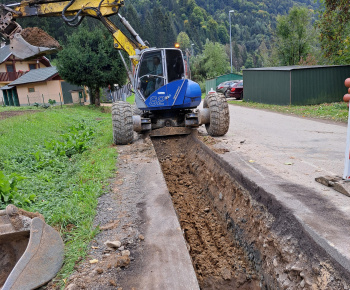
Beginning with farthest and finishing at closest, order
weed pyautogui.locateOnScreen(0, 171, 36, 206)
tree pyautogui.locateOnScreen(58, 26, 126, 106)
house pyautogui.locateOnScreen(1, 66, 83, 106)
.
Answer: house pyautogui.locateOnScreen(1, 66, 83, 106)
tree pyautogui.locateOnScreen(58, 26, 126, 106)
weed pyautogui.locateOnScreen(0, 171, 36, 206)

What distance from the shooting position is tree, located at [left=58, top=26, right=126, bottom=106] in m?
23.4

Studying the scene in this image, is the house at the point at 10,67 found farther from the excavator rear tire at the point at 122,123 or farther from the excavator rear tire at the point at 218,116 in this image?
the excavator rear tire at the point at 218,116

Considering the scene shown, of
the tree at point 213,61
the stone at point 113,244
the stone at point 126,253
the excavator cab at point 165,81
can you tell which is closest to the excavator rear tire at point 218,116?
the excavator cab at point 165,81

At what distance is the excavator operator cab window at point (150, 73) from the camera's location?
8.74 metres

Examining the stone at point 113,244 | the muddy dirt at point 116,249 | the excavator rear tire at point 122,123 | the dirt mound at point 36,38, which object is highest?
the dirt mound at point 36,38

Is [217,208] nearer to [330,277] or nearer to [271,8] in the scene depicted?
[330,277]

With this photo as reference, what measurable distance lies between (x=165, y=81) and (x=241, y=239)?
5221mm

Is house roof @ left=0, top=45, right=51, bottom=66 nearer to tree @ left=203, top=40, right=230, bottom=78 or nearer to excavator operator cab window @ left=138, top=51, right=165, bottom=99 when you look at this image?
tree @ left=203, top=40, right=230, bottom=78

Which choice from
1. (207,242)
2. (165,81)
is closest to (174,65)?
(165,81)

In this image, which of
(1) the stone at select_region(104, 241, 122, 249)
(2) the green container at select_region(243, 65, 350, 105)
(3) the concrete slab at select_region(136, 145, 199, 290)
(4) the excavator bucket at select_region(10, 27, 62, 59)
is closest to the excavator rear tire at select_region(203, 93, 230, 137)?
(3) the concrete slab at select_region(136, 145, 199, 290)

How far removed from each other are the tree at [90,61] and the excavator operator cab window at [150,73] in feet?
50.6

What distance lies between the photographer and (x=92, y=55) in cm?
2347

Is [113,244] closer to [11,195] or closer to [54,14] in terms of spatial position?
[11,195]

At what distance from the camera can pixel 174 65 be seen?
883 cm
